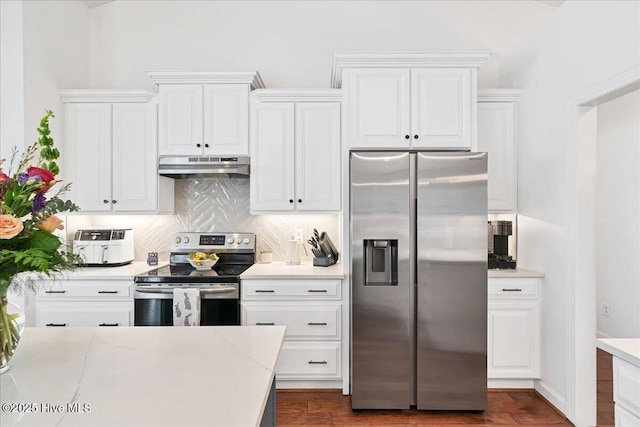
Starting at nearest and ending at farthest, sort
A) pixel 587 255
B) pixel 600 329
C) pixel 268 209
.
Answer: pixel 587 255 < pixel 268 209 < pixel 600 329

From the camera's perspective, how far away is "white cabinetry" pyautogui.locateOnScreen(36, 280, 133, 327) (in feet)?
9.94

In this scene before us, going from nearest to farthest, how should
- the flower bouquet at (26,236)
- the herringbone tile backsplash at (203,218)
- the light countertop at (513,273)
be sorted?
the flower bouquet at (26,236) → the light countertop at (513,273) → the herringbone tile backsplash at (203,218)

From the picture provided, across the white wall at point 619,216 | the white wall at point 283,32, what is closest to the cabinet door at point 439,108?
the white wall at point 283,32

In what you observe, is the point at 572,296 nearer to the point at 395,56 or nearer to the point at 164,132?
the point at 395,56

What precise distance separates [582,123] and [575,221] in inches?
25.6

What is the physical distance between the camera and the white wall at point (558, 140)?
2.48 meters

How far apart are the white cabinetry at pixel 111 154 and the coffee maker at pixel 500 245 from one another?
2.79 metres

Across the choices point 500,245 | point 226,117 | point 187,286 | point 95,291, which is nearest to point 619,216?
point 500,245

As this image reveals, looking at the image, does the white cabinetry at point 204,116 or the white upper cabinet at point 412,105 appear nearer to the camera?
the white upper cabinet at point 412,105

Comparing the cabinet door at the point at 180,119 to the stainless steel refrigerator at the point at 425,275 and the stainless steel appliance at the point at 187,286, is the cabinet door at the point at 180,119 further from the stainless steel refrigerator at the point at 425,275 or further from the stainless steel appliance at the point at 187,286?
the stainless steel refrigerator at the point at 425,275

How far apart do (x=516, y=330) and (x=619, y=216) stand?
6.80ft

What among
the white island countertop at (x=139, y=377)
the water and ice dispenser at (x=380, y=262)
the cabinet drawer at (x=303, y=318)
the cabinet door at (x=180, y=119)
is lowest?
the cabinet drawer at (x=303, y=318)

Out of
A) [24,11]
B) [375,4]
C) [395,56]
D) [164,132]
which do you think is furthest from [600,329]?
[24,11]

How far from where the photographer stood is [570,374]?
275 cm
